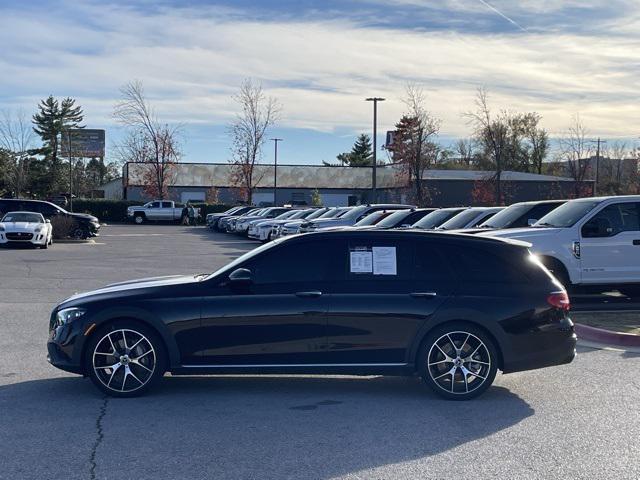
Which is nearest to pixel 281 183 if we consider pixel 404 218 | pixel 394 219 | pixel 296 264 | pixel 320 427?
pixel 394 219

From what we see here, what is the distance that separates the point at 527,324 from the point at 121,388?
388cm

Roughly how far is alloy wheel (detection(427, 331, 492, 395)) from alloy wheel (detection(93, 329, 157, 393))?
2.65 metres

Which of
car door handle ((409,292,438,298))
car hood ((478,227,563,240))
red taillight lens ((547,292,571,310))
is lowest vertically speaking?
red taillight lens ((547,292,571,310))

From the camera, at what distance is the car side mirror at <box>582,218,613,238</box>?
13.2 metres

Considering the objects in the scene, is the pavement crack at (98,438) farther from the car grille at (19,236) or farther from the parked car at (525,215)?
the car grille at (19,236)

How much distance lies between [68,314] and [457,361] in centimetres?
370

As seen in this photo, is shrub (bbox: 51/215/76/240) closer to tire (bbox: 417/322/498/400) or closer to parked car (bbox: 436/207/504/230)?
parked car (bbox: 436/207/504/230)

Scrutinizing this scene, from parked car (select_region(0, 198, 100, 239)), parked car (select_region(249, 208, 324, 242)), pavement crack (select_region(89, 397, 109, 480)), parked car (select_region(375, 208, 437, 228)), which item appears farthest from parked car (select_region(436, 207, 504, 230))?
parked car (select_region(0, 198, 100, 239))

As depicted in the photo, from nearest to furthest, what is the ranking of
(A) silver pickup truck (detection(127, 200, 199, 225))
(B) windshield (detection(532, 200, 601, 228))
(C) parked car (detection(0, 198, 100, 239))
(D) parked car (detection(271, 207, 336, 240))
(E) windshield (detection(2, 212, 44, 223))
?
(B) windshield (detection(532, 200, 601, 228)), (E) windshield (detection(2, 212, 44, 223)), (D) parked car (detection(271, 207, 336, 240)), (C) parked car (detection(0, 198, 100, 239)), (A) silver pickup truck (detection(127, 200, 199, 225))

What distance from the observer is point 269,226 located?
34.9m

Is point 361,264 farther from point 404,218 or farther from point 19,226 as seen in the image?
point 19,226

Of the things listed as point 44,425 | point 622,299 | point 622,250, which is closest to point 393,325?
point 44,425

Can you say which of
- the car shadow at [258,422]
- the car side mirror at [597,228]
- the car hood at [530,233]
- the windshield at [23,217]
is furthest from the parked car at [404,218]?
the car shadow at [258,422]

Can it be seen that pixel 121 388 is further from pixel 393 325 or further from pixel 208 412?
pixel 393 325
